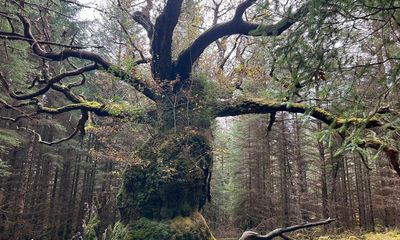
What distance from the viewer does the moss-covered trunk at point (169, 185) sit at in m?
7.11

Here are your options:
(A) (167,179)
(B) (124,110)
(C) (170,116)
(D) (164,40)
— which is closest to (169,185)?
(A) (167,179)

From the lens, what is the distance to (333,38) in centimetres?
314

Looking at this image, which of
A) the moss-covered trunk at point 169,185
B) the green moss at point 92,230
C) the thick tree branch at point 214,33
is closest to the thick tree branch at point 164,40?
the thick tree branch at point 214,33

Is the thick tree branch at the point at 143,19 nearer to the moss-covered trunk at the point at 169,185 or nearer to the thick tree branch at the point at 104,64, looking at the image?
the thick tree branch at the point at 104,64

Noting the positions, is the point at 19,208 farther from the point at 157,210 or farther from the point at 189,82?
the point at 189,82

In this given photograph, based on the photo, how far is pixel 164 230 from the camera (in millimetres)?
6891

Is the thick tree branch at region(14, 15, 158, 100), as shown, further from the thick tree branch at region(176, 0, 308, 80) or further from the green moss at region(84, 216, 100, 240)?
the green moss at region(84, 216, 100, 240)

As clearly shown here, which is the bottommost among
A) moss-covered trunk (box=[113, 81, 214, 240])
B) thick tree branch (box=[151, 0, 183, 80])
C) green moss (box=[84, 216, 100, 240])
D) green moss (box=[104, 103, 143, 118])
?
A: green moss (box=[84, 216, 100, 240])

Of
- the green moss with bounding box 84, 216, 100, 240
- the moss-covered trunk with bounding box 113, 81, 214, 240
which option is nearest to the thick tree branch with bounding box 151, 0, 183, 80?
the moss-covered trunk with bounding box 113, 81, 214, 240

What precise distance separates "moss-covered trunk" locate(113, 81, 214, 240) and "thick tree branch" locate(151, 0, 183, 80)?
119cm

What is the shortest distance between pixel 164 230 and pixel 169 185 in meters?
0.99

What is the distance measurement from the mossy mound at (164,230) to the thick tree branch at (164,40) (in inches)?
146

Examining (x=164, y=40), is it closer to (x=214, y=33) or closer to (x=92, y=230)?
(x=214, y=33)

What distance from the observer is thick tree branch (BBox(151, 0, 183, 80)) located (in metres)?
7.21
